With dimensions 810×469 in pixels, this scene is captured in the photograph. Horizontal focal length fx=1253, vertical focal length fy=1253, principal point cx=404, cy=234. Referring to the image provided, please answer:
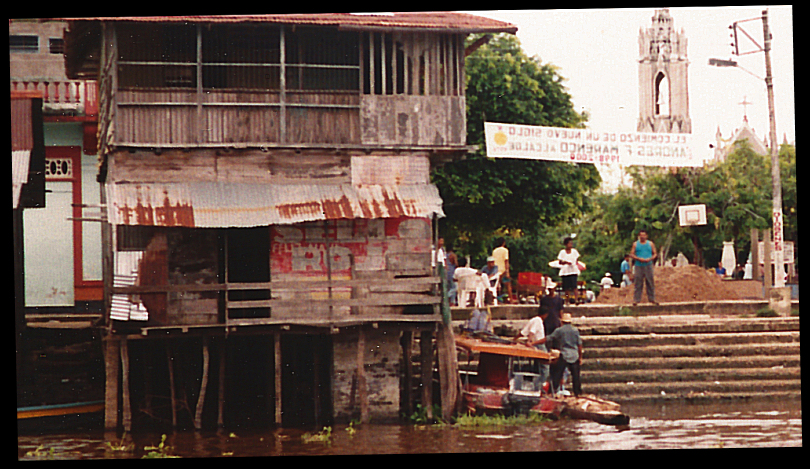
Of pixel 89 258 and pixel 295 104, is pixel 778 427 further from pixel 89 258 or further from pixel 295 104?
pixel 89 258


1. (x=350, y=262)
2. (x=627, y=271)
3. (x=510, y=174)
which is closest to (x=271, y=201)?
(x=350, y=262)

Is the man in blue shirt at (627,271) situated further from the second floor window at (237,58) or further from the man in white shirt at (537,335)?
the second floor window at (237,58)

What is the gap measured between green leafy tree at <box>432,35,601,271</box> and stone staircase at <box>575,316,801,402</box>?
1889mm

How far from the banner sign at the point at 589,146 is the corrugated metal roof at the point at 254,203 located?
1.30 m

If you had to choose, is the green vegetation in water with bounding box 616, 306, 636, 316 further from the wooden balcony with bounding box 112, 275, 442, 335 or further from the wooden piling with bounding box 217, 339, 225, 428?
the wooden piling with bounding box 217, 339, 225, 428

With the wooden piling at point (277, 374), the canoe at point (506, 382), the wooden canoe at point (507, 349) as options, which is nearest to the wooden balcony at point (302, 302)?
the wooden piling at point (277, 374)

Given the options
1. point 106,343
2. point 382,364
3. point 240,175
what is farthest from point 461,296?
point 106,343

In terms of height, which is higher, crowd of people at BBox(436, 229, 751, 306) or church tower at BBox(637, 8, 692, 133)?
church tower at BBox(637, 8, 692, 133)

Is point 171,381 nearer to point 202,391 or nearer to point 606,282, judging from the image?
point 202,391

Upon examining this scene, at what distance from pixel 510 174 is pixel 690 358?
4159 mm

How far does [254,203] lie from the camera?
17234 millimetres

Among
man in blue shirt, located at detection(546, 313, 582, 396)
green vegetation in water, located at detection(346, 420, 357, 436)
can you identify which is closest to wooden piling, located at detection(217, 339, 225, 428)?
green vegetation in water, located at detection(346, 420, 357, 436)

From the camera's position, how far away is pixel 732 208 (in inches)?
731

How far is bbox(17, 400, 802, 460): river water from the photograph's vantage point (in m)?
16.4
